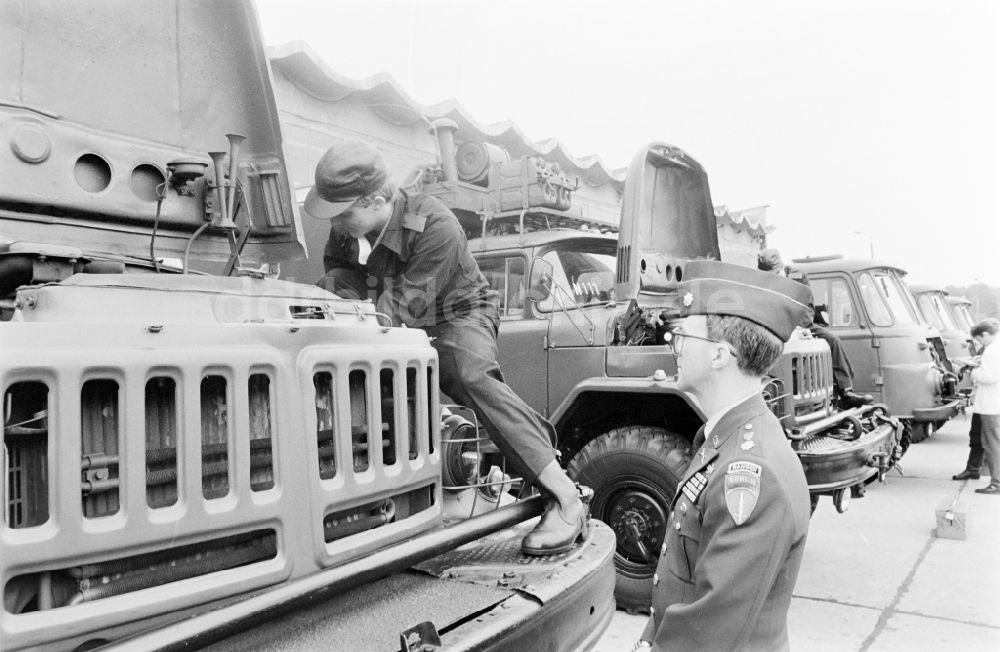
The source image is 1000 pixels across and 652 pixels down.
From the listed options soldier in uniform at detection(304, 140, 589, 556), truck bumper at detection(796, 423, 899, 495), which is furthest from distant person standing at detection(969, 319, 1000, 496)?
soldier in uniform at detection(304, 140, 589, 556)

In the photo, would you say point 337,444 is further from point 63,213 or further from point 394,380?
point 63,213

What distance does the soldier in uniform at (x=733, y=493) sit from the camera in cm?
145

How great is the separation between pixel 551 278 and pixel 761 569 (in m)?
3.49

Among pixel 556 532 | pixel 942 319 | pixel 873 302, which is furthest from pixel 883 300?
pixel 556 532

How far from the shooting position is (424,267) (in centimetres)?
283

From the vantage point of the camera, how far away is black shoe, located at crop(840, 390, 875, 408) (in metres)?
6.65

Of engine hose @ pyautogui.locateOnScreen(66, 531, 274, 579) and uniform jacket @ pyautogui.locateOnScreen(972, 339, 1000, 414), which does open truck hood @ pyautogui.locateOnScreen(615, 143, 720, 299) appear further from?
uniform jacket @ pyautogui.locateOnScreen(972, 339, 1000, 414)

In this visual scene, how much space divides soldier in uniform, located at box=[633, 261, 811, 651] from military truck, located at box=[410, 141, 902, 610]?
247cm

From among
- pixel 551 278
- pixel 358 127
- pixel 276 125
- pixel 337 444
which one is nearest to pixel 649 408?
pixel 551 278

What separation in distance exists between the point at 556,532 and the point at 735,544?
1178mm

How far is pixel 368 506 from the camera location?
2.18 m

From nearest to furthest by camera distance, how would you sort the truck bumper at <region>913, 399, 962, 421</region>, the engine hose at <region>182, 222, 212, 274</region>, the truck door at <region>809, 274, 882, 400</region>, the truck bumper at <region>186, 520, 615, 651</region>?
1. the truck bumper at <region>186, 520, 615, 651</region>
2. the engine hose at <region>182, 222, 212, 274</region>
3. the truck bumper at <region>913, 399, 962, 421</region>
4. the truck door at <region>809, 274, 882, 400</region>

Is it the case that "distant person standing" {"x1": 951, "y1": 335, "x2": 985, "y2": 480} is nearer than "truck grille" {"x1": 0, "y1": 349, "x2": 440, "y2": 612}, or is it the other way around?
"truck grille" {"x1": 0, "y1": 349, "x2": 440, "y2": 612}

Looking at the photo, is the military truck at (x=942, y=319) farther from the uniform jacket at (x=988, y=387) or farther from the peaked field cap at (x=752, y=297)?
the peaked field cap at (x=752, y=297)
